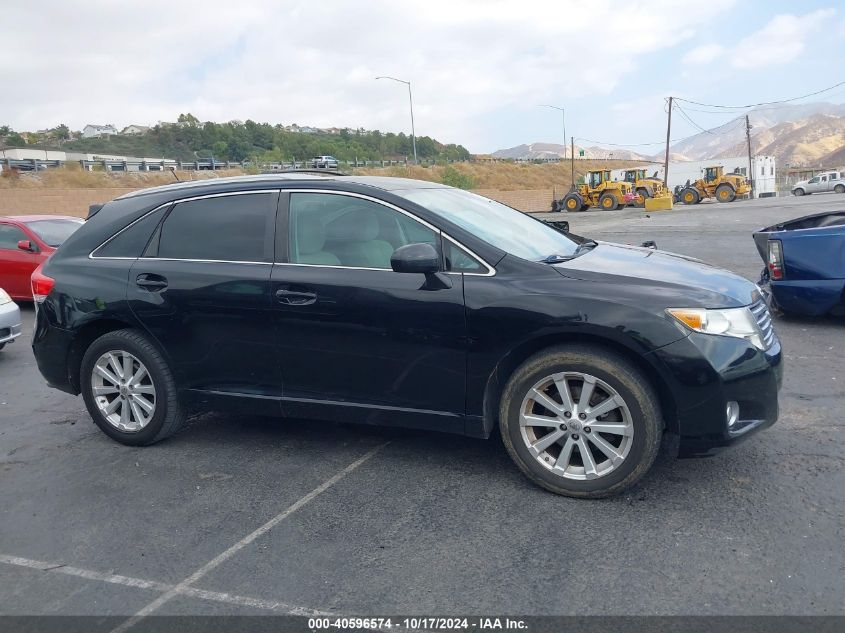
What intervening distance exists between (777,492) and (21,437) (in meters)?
4.97

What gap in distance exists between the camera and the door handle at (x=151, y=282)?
4.56m

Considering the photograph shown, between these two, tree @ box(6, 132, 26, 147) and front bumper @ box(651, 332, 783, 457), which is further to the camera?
tree @ box(6, 132, 26, 147)

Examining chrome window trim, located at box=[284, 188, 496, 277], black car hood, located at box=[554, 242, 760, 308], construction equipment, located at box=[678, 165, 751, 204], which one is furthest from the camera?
construction equipment, located at box=[678, 165, 751, 204]

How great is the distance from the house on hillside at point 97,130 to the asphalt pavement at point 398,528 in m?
93.1

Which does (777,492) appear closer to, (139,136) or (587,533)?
(587,533)

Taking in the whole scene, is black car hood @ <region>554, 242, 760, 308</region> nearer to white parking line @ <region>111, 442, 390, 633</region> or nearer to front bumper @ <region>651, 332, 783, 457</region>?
front bumper @ <region>651, 332, 783, 457</region>

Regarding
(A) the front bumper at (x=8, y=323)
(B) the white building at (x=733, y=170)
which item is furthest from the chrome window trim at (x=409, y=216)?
(B) the white building at (x=733, y=170)

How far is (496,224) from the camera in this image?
176 inches

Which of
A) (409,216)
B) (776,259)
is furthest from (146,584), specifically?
(776,259)

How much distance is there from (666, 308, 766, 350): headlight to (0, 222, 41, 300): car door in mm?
9441

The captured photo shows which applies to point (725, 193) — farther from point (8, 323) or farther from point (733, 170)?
point (8, 323)

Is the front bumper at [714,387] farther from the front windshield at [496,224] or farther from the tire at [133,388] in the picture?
the tire at [133,388]

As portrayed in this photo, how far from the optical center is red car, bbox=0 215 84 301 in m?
10.1

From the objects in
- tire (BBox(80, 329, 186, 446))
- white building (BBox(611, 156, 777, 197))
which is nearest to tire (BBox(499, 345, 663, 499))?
tire (BBox(80, 329, 186, 446))
